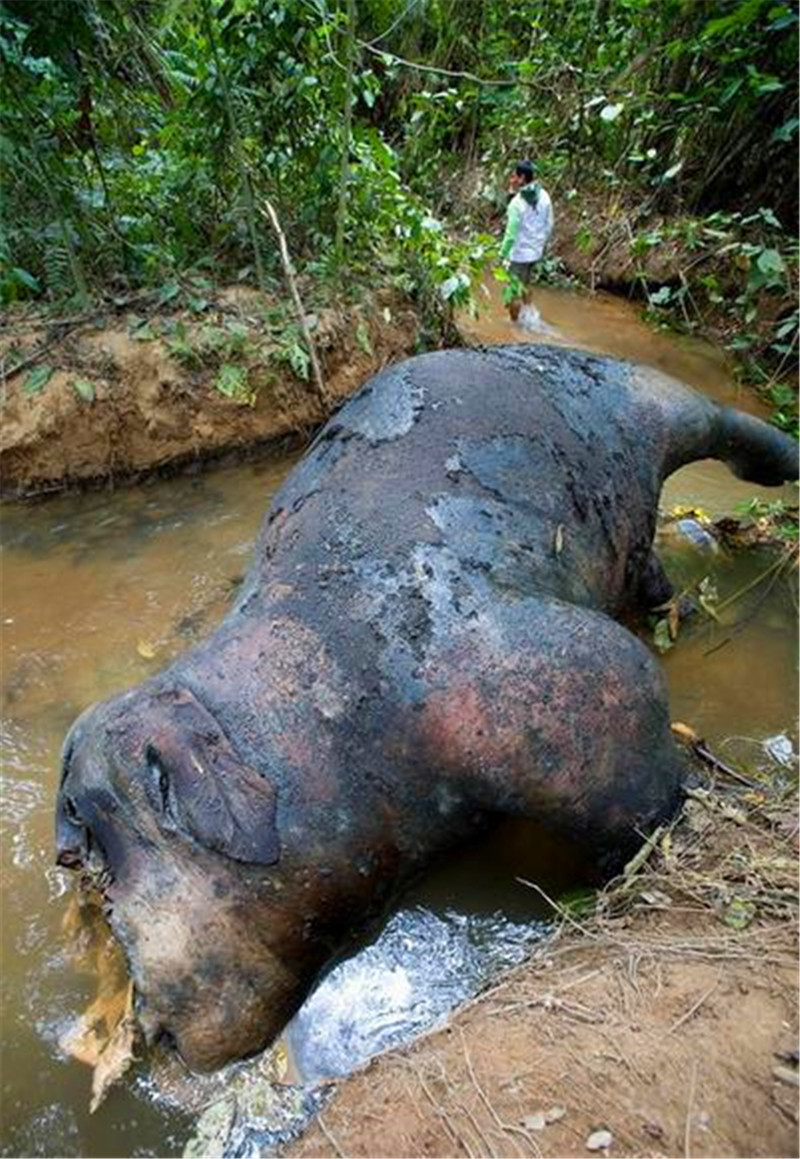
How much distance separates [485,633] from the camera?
7.77ft

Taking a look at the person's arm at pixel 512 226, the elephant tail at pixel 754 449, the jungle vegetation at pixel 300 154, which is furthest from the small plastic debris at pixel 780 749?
the person's arm at pixel 512 226

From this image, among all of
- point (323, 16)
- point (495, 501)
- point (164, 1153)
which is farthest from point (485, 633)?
point (323, 16)

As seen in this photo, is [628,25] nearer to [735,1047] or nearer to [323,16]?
[323,16]

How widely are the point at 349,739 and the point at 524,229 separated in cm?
685

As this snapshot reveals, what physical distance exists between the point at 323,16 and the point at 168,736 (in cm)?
442

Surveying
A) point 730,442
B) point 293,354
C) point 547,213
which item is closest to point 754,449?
point 730,442

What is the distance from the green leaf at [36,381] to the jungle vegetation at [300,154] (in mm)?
558

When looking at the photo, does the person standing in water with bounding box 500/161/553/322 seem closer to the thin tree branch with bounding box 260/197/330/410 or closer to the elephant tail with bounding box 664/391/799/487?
the thin tree branch with bounding box 260/197/330/410

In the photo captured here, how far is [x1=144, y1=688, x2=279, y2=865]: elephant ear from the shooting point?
7.03ft

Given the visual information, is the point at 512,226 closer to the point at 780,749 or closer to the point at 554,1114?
the point at 780,749

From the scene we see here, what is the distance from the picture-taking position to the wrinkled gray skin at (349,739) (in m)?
2.15

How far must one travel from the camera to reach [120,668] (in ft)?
12.5

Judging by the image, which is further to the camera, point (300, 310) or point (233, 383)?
point (300, 310)

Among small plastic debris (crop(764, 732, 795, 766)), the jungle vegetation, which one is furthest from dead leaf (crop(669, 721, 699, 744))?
the jungle vegetation
